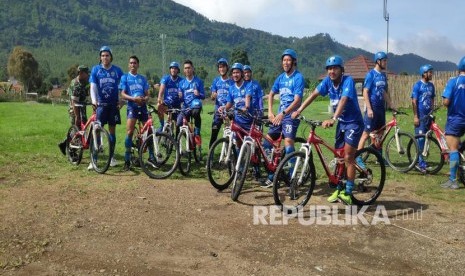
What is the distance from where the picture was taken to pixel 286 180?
20.7 feet

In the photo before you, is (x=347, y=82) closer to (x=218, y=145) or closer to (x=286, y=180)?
(x=286, y=180)

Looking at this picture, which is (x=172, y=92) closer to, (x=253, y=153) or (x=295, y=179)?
(x=253, y=153)

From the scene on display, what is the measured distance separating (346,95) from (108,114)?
15.7ft

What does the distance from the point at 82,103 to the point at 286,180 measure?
5.16 m

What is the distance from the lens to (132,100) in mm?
8195

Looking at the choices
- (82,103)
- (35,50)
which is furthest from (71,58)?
(82,103)

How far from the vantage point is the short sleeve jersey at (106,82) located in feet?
26.9

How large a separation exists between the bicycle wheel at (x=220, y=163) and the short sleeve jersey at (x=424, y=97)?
15.0 ft

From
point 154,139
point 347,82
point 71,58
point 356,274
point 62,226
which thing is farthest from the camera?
point 71,58

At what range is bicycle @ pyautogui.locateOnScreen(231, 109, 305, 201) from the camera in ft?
21.0

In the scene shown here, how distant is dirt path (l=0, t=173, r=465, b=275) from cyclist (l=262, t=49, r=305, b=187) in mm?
1011

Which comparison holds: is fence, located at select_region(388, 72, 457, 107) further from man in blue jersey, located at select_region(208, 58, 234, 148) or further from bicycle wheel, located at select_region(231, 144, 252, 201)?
bicycle wheel, located at select_region(231, 144, 252, 201)

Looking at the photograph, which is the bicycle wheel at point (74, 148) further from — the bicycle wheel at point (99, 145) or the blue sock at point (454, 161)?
the blue sock at point (454, 161)

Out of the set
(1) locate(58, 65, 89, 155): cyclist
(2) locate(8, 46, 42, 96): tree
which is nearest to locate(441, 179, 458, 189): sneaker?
(1) locate(58, 65, 89, 155): cyclist
